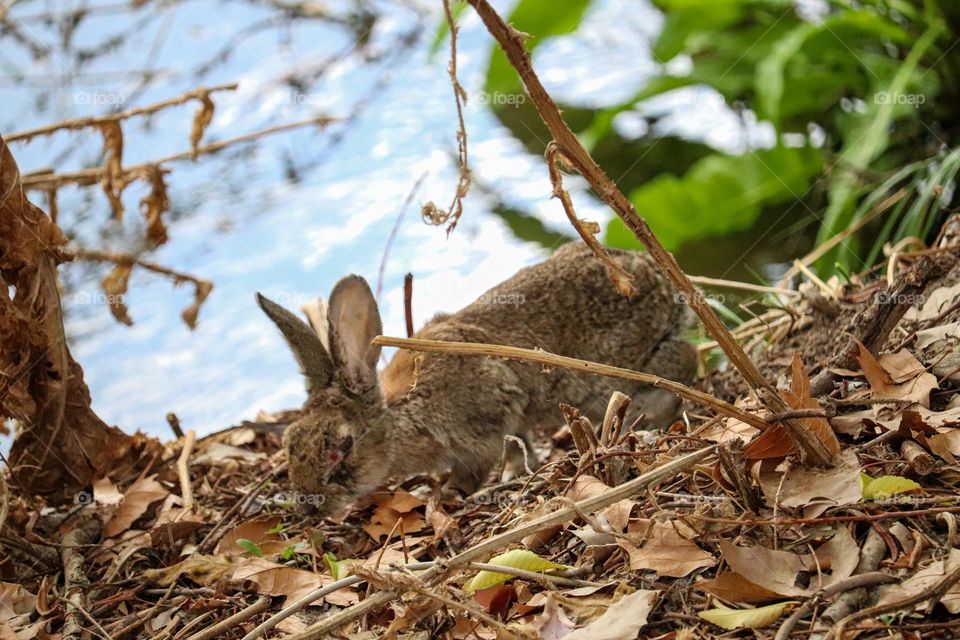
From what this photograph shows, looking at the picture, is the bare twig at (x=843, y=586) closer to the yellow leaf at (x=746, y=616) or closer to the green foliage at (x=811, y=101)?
the yellow leaf at (x=746, y=616)

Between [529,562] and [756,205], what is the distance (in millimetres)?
4756

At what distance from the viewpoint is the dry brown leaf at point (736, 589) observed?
2268 millimetres

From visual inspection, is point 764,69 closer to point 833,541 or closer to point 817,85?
point 817,85

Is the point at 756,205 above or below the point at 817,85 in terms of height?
below

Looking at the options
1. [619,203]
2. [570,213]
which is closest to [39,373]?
[570,213]

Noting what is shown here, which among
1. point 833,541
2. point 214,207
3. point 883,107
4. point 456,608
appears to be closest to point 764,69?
point 883,107

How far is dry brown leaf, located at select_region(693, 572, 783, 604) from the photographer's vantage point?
7.44 ft

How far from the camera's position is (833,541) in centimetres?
238

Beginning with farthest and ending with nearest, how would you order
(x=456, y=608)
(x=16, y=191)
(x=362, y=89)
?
1. (x=362, y=89)
2. (x=16, y=191)
3. (x=456, y=608)

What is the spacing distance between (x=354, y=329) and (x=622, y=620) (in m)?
2.35

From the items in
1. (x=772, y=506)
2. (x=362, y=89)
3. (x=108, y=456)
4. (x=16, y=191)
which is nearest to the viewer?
(x=772, y=506)

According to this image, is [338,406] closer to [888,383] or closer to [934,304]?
[888,383]

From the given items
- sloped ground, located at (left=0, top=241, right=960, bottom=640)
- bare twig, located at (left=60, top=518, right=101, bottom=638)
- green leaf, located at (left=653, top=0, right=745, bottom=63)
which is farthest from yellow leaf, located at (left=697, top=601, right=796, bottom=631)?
green leaf, located at (left=653, top=0, right=745, bottom=63)

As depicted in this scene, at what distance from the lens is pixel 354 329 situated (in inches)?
170
